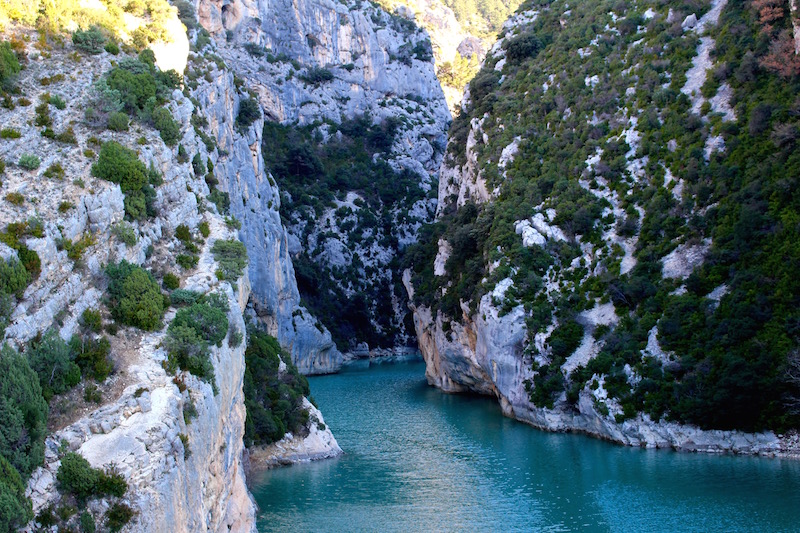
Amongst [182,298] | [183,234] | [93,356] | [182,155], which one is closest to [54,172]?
[183,234]

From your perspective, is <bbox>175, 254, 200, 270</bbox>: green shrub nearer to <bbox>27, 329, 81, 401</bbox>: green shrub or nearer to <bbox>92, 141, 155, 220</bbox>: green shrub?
<bbox>92, 141, 155, 220</bbox>: green shrub

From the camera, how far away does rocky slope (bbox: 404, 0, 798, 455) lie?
113 feet

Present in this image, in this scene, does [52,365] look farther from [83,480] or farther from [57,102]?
[57,102]

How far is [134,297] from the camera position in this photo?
2155 cm

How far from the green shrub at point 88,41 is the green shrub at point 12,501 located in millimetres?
21378

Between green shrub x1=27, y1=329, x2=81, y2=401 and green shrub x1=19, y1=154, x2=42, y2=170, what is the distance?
721 cm

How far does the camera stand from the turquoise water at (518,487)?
86.2ft

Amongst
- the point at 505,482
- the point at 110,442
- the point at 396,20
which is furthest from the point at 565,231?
the point at 396,20

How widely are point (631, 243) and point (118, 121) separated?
28.3 m

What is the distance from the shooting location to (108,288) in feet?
71.2

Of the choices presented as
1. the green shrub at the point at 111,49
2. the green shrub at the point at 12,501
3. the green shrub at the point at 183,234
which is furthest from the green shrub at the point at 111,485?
the green shrub at the point at 111,49

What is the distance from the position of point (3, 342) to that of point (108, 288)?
4.40 metres

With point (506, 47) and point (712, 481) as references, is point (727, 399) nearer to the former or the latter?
point (712, 481)

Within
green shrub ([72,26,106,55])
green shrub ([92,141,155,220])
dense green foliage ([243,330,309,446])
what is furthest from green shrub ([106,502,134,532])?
green shrub ([72,26,106,55])
